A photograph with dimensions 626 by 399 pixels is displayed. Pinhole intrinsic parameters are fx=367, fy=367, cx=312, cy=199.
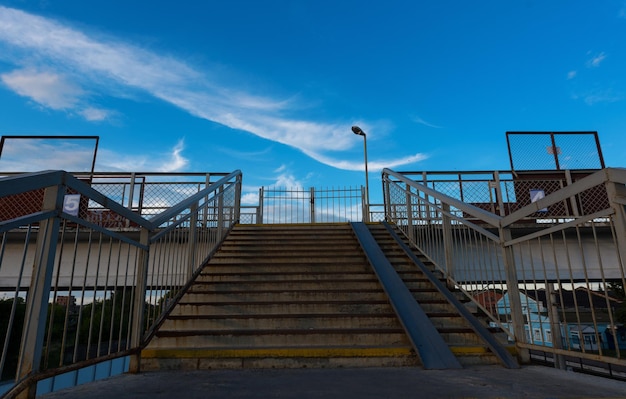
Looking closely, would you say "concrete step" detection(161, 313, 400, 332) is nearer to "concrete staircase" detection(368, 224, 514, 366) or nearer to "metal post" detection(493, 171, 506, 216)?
"concrete staircase" detection(368, 224, 514, 366)

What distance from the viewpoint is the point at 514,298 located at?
3.25m

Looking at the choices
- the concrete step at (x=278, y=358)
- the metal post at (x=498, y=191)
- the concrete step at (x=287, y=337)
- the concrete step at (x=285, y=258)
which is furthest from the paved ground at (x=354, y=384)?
the metal post at (x=498, y=191)

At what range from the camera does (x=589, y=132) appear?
10.0 metres

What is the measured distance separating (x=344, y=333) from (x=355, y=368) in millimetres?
469

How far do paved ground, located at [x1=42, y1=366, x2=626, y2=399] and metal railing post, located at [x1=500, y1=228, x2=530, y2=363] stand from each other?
12.1 inches

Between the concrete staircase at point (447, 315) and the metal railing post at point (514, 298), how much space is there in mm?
106

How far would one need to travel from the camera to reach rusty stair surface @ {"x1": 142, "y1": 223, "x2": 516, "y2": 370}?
3014 millimetres

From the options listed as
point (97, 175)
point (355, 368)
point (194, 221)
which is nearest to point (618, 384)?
point (355, 368)

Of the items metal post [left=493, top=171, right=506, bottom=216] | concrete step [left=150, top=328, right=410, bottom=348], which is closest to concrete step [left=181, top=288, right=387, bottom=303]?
concrete step [left=150, top=328, right=410, bottom=348]

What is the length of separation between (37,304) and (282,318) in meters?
2.21

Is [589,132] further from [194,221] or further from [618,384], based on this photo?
[194,221]

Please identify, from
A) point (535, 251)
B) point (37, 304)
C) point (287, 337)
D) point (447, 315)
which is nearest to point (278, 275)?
point (287, 337)

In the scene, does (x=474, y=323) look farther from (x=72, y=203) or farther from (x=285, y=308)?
(x=72, y=203)

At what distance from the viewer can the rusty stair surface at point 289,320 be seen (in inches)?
119
